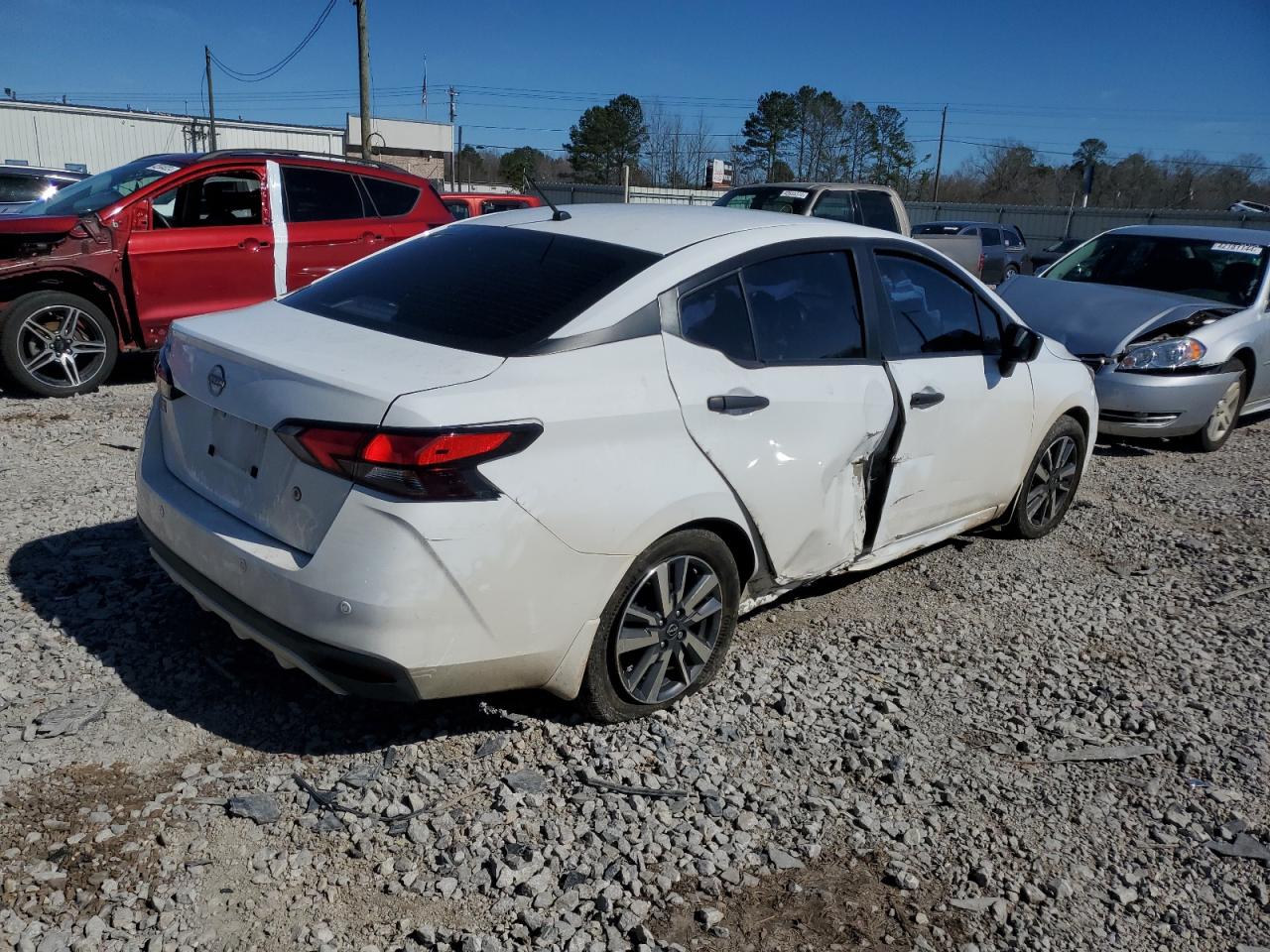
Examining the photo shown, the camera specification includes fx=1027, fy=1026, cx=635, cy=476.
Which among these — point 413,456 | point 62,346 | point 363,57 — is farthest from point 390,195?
point 363,57

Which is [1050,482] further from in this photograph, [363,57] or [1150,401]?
[363,57]

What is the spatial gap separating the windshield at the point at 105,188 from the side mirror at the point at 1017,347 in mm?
6322

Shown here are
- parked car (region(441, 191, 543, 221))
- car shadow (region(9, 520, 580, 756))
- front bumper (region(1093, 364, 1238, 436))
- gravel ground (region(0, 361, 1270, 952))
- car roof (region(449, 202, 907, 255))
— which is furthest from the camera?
parked car (region(441, 191, 543, 221))

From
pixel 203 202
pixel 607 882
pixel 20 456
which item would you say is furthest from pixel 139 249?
pixel 607 882

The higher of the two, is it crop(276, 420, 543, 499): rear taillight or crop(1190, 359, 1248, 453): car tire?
crop(276, 420, 543, 499): rear taillight

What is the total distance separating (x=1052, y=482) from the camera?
18.1 feet

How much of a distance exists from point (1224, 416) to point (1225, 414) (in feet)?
0.08

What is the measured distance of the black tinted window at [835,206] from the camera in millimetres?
12856

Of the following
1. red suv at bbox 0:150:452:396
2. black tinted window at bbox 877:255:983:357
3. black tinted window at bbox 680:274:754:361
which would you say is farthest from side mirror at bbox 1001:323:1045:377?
red suv at bbox 0:150:452:396

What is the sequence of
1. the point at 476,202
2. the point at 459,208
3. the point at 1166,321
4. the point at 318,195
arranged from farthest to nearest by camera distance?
1. the point at 476,202
2. the point at 459,208
3. the point at 318,195
4. the point at 1166,321

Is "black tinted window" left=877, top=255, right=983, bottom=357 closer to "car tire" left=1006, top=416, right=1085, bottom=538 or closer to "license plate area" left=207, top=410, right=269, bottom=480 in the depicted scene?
"car tire" left=1006, top=416, right=1085, bottom=538

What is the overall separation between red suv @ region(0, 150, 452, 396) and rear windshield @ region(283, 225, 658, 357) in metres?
4.42

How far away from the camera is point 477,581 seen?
279 cm

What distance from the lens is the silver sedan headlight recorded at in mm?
7617
